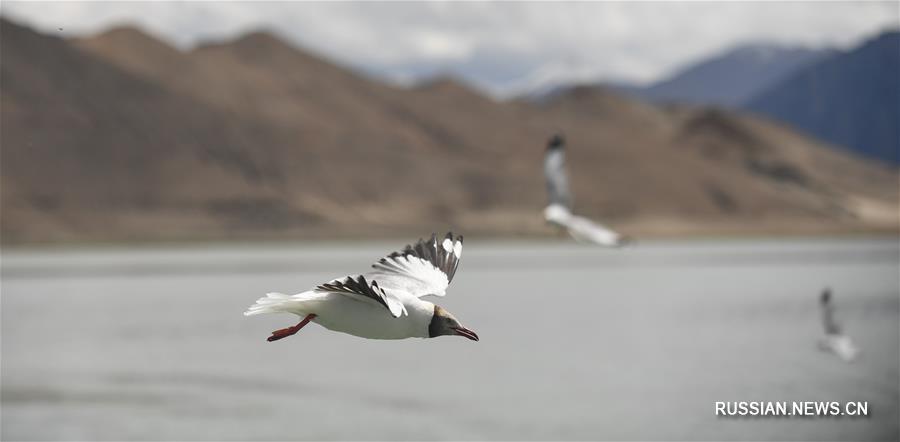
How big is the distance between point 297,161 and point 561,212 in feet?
410

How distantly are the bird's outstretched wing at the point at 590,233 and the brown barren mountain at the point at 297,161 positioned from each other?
104 metres

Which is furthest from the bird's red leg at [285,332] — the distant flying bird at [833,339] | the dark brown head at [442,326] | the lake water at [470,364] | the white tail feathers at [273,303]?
the distant flying bird at [833,339]

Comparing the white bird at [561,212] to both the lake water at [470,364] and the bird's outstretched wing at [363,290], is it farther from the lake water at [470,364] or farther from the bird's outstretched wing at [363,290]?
the bird's outstretched wing at [363,290]

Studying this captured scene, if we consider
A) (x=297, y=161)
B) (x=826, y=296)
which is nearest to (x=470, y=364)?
(x=826, y=296)

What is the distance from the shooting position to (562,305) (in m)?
59.4

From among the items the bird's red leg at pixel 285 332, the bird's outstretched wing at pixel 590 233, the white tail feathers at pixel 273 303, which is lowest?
the bird's red leg at pixel 285 332

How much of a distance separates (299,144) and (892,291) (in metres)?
92.9

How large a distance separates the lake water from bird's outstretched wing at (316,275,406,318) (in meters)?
18.6

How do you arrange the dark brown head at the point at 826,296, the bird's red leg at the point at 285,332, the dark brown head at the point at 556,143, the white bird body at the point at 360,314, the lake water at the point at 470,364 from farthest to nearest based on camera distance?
the dark brown head at the point at 826,296
the lake water at the point at 470,364
the dark brown head at the point at 556,143
the white bird body at the point at 360,314
the bird's red leg at the point at 285,332

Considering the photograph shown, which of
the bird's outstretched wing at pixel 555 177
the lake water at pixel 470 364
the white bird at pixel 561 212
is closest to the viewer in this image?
the white bird at pixel 561 212

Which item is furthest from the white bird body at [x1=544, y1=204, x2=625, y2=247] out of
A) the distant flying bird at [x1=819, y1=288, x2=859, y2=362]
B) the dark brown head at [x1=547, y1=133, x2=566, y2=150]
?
the distant flying bird at [x1=819, y1=288, x2=859, y2=362]

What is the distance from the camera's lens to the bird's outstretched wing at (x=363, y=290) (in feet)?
28.9

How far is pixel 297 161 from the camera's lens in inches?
5684

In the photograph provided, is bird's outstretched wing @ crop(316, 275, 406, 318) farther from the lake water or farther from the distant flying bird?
the distant flying bird
